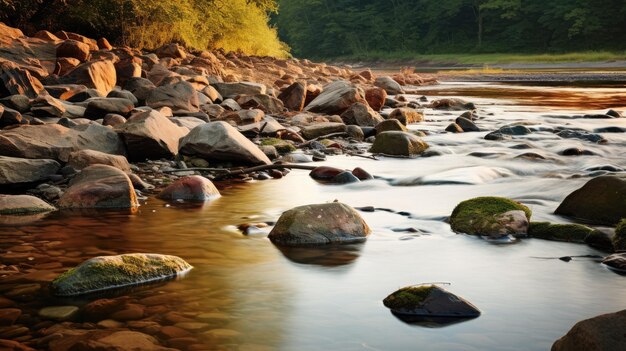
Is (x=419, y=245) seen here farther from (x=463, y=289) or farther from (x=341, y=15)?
(x=341, y=15)

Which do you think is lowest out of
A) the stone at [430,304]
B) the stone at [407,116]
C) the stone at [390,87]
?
the stone at [390,87]

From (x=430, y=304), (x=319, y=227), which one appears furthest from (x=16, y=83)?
(x=430, y=304)

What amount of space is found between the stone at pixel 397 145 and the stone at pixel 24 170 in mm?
4539

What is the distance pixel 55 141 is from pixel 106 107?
2.71 m

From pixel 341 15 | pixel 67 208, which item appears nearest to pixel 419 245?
pixel 67 208

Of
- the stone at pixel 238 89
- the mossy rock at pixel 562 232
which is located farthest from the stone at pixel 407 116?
the mossy rock at pixel 562 232

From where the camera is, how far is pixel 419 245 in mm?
4828

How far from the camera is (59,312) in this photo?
11.1ft

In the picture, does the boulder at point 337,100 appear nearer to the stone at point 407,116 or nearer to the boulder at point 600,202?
the stone at point 407,116

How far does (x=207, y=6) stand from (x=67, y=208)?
1779cm

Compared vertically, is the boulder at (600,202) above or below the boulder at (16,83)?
below

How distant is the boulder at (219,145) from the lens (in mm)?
7672

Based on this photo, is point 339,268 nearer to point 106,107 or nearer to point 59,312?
point 59,312

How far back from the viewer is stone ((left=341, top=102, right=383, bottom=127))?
39.8 ft
